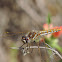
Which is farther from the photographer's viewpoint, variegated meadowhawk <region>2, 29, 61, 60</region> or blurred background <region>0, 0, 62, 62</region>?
blurred background <region>0, 0, 62, 62</region>

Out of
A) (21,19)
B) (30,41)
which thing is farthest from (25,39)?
(21,19)

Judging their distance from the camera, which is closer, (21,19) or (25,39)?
(25,39)

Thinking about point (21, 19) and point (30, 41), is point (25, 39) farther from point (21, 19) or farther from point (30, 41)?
point (21, 19)

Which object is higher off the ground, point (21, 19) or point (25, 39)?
point (21, 19)

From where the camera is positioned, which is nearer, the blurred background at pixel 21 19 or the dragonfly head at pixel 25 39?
the dragonfly head at pixel 25 39

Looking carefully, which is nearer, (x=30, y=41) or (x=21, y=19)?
(x=30, y=41)

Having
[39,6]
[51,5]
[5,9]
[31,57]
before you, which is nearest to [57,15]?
[51,5]

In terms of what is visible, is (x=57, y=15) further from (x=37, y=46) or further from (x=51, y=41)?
(x=37, y=46)

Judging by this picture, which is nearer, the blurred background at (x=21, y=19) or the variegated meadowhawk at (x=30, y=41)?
the variegated meadowhawk at (x=30, y=41)
